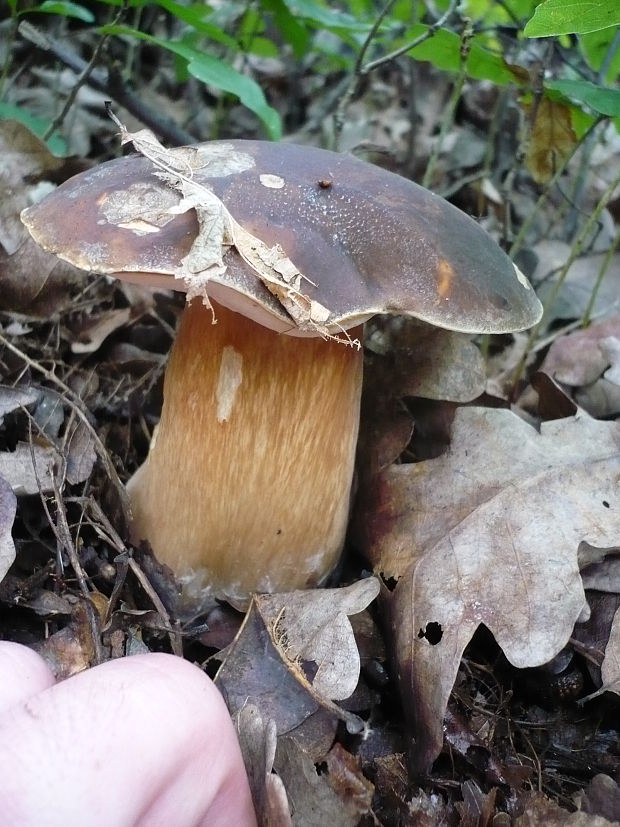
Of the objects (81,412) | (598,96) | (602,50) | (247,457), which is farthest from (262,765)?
(602,50)

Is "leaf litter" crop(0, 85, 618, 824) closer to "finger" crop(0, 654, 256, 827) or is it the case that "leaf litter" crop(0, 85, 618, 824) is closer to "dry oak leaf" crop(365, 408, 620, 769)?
"dry oak leaf" crop(365, 408, 620, 769)

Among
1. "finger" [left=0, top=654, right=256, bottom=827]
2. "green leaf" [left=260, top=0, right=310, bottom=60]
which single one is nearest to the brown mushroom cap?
"finger" [left=0, top=654, right=256, bottom=827]

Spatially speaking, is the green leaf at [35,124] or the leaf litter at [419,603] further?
the green leaf at [35,124]

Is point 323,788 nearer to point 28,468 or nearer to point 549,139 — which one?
point 28,468

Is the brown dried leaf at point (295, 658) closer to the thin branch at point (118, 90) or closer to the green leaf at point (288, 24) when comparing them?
the thin branch at point (118, 90)

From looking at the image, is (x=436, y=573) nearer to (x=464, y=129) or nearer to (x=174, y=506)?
(x=174, y=506)

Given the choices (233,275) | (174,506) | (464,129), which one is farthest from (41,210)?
(464,129)

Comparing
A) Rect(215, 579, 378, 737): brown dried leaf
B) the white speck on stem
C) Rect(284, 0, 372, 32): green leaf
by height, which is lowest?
Rect(215, 579, 378, 737): brown dried leaf

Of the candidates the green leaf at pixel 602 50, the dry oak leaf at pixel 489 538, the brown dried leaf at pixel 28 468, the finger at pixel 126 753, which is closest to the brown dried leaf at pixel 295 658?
the dry oak leaf at pixel 489 538
